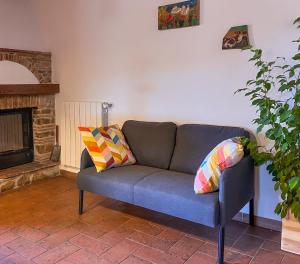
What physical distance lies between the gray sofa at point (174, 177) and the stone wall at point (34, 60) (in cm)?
→ 142

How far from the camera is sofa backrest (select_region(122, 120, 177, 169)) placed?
283 centimetres

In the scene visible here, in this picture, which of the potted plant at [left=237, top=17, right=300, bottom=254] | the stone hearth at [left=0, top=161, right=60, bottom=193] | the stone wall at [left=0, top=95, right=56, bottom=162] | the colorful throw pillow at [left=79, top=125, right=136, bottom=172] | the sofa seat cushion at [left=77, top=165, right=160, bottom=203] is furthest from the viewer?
the stone wall at [left=0, top=95, right=56, bottom=162]

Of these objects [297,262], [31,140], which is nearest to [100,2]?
[31,140]

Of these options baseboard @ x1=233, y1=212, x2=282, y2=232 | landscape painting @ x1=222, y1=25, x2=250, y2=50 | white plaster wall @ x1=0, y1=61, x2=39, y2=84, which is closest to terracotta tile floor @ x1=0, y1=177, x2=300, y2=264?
baseboard @ x1=233, y1=212, x2=282, y2=232

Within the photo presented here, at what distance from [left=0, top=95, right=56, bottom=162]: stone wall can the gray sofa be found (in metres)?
1.29

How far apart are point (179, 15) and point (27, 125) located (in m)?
2.30

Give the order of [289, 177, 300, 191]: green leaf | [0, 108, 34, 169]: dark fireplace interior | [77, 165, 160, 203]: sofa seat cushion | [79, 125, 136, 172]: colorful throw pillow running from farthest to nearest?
1. [0, 108, 34, 169]: dark fireplace interior
2. [79, 125, 136, 172]: colorful throw pillow
3. [77, 165, 160, 203]: sofa seat cushion
4. [289, 177, 300, 191]: green leaf

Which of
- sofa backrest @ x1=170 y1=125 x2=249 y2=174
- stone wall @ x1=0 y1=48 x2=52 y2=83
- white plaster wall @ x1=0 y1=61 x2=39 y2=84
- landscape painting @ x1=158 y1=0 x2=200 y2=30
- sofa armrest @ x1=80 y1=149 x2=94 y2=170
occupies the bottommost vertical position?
sofa armrest @ x1=80 y1=149 x2=94 y2=170

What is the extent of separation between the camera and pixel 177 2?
284 centimetres

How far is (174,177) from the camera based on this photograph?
8.14ft

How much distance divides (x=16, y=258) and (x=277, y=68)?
238 cm

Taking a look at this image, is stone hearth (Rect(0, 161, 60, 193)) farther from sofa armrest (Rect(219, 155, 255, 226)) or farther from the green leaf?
the green leaf

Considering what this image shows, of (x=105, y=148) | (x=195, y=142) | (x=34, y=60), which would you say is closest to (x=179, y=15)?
(x=195, y=142)

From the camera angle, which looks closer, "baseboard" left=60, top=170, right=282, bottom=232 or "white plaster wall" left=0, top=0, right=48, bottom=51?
"baseboard" left=60, top=170, right=282, bottom=232
